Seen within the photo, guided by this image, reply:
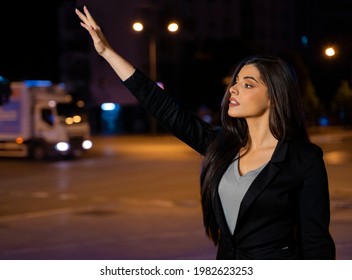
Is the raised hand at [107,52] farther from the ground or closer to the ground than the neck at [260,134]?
farther from the ground

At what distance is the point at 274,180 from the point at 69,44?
6317 cm

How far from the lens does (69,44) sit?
2525 inches

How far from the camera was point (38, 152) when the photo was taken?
1048 inches

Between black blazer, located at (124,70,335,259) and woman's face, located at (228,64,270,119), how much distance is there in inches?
7.5

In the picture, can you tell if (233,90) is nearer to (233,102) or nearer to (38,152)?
(233,102)

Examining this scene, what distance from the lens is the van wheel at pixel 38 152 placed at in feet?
87.0

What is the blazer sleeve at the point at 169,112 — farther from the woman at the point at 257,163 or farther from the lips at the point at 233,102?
the lips at the point at 233,102

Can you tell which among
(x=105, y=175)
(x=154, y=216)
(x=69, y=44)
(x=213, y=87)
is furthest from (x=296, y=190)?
(x=69, y=44)

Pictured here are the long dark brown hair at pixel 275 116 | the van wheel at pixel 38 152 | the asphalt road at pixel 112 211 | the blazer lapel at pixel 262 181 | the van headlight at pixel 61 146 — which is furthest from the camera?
the van wheel at pixel 38 152

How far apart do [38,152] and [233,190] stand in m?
24.8

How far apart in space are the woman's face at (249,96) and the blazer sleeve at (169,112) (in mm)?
220

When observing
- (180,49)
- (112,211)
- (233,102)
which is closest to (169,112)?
(233,102)

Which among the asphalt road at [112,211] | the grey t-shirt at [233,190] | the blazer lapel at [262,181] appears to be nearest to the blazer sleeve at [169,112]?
the grey t-shirt at [233,190]
